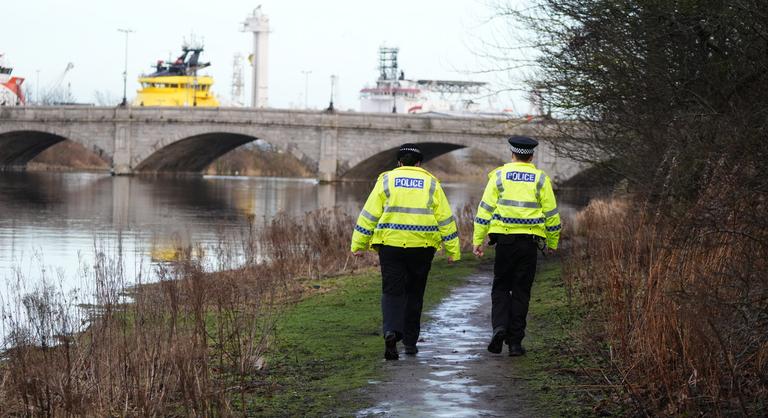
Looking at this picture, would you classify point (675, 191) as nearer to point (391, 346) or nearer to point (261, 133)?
point (391, 346)

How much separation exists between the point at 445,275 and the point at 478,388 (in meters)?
8.19

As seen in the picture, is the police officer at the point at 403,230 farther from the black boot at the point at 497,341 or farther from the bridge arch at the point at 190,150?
the bridge arch at the point at 190,150

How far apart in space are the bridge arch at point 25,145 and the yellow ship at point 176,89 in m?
9.43

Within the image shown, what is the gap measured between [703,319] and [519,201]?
2.88m

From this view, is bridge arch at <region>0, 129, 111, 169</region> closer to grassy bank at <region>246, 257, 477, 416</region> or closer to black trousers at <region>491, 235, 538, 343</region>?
grassy bank at <region>246, 257, 477, 416</region>

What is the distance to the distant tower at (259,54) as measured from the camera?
88.8 metres

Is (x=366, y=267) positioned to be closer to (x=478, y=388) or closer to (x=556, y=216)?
(x=556, y=216)

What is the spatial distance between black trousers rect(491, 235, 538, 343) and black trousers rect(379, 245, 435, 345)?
566 millimetres

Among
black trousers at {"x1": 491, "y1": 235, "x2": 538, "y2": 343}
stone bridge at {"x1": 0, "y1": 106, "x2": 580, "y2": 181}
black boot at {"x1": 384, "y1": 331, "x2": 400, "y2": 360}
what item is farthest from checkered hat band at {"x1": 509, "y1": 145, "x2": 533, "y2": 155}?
stone bridge at {"x1": 0, "y1": 106, "x2": 580, "y2": 181}

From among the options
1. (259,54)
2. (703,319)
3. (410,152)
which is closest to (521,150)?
(410,152)

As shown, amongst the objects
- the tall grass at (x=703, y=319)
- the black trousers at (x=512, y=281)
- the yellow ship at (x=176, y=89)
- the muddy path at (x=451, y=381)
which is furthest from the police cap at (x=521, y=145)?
the yellow ship at (x=176, y=89)

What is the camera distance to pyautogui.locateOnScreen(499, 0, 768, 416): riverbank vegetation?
6.20 m

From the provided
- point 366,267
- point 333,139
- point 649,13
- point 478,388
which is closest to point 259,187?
point 333,139

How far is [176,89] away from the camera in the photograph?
81.1 m
